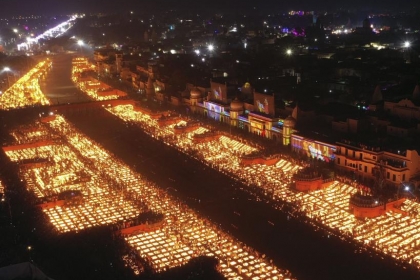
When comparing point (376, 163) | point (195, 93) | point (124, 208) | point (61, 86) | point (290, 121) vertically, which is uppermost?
point (290, 121)

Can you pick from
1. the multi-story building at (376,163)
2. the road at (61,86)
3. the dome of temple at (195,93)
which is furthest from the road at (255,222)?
the road at (61,86)

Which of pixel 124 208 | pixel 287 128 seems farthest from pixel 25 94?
pixel 124 208

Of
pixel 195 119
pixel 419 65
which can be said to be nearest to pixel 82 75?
pixel 195 119

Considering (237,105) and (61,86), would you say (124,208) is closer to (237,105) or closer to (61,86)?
(237,105)

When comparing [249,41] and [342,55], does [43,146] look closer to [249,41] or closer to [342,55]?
[342,55]

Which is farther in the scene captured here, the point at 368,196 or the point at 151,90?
the point at 151,90

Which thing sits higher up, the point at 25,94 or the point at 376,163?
the point at 376,163

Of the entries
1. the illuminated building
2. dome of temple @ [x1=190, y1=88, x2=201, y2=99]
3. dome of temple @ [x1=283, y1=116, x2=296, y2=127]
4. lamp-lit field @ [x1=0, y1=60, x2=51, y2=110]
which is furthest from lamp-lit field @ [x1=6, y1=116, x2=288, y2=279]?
lamp-lit field @ [x1=0, y1=60, x2=51, y2=110]

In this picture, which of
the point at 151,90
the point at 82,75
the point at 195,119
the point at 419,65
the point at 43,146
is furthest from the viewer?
the point at 82,75
